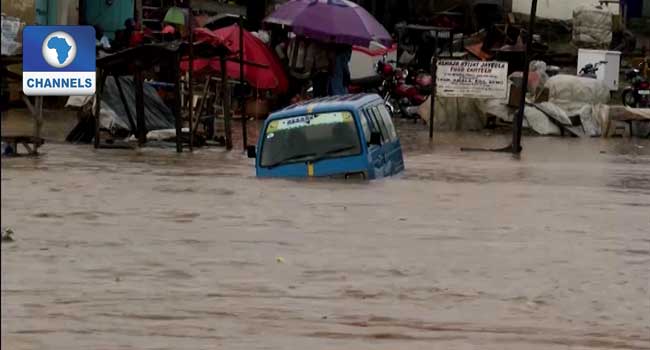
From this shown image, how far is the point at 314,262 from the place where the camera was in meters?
8.18

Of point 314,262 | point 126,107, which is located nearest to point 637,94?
point 126,107

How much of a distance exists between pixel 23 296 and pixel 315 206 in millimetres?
4880

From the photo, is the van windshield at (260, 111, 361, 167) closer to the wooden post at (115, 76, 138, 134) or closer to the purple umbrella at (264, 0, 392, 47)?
the wooden post at (115, 76, 138, 134)

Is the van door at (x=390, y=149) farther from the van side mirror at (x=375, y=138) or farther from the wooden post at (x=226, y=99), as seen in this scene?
the wooden post at (x=226, y=99)

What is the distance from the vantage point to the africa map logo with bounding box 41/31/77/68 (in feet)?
14.2

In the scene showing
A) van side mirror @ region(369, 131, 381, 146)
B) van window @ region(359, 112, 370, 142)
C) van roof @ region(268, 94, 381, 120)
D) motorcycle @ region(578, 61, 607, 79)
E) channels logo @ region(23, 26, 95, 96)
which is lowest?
motorcycle @ region(578, 61, 607, 79)

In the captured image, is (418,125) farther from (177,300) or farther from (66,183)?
(177,300)

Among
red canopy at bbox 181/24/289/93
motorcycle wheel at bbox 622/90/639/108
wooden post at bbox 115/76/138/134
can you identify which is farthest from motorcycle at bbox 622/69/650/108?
wooden post at bbox 115/76/138/134

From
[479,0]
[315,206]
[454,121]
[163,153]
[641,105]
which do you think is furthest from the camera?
[479,0]

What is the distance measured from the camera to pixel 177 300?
6.73 m

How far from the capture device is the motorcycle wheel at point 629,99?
27.3 meters

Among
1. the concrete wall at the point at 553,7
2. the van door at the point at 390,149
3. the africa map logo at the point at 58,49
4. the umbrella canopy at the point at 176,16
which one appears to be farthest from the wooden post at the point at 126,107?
the concrete wall at the point at 553,7

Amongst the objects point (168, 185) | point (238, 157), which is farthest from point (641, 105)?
point (168, 185)

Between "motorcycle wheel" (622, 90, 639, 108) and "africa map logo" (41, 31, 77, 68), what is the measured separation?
23.7 meters
